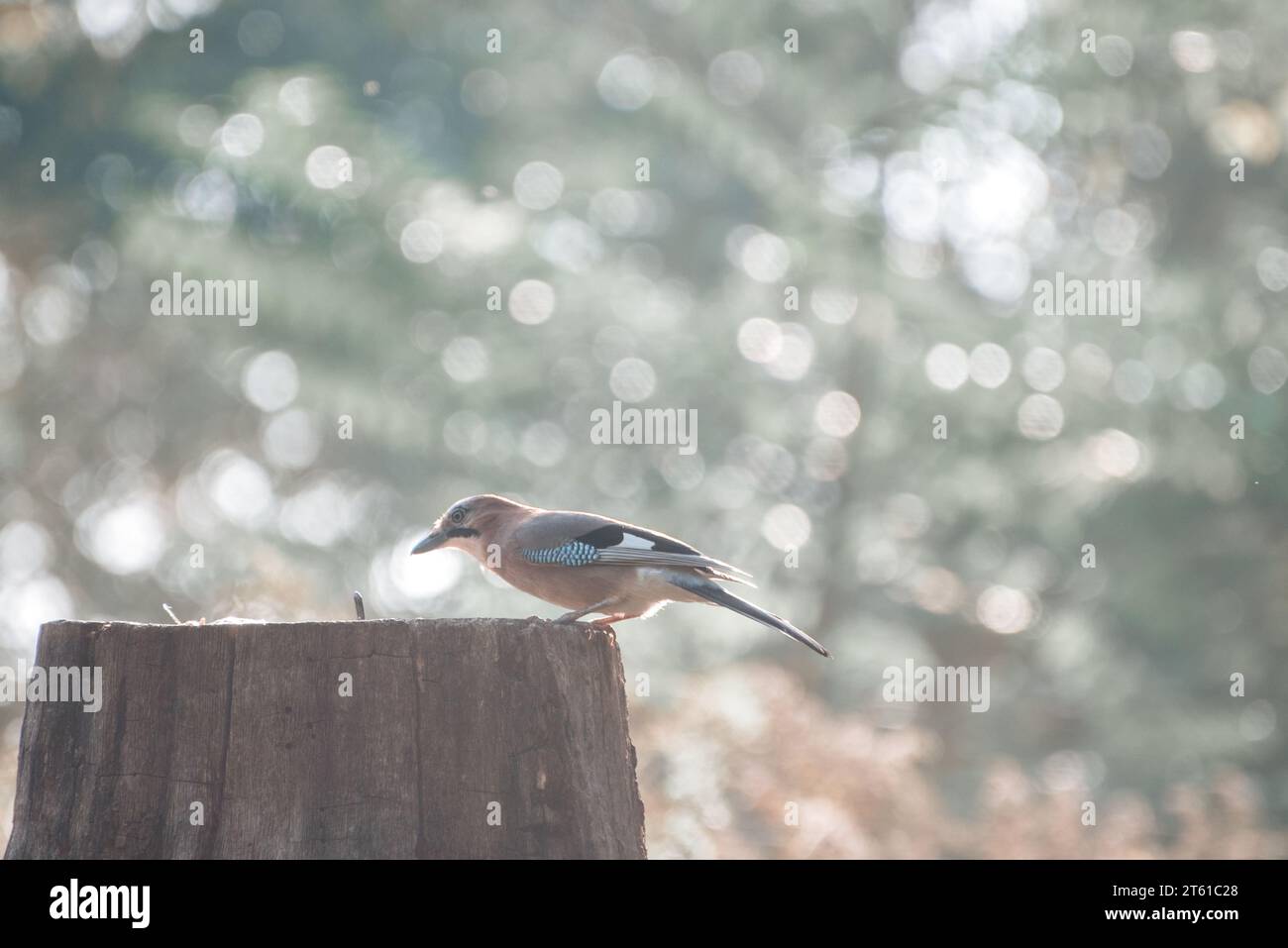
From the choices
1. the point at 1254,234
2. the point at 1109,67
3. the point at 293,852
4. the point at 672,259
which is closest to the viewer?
the point at 293,852

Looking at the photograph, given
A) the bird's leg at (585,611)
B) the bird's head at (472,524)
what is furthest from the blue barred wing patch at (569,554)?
the bird's head at (472,524)

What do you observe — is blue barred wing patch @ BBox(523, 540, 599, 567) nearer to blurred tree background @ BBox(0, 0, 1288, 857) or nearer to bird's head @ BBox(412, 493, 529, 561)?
bird's head @ BBox(412, 493, 529, 561)

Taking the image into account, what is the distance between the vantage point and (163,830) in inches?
140

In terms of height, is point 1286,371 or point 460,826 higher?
point 1286,371

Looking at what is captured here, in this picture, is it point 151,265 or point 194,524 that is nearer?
point 151,265

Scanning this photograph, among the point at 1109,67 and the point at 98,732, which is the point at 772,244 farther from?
the point at 98,732

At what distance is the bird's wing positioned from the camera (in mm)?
5871

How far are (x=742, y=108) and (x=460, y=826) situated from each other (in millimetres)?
15660

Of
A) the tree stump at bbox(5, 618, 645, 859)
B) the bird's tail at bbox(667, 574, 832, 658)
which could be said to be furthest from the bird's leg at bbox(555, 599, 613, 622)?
the tree stump at bbox(5, 618, 645, 859)

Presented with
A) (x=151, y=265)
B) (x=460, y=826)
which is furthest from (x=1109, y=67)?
(x=460, y=826)

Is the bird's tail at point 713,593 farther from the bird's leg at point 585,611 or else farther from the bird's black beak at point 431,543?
the bird's black beak at point 431,543

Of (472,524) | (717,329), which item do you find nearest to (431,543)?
(472,524)

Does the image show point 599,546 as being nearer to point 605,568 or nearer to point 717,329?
point 605,568

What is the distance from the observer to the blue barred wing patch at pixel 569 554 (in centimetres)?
590
